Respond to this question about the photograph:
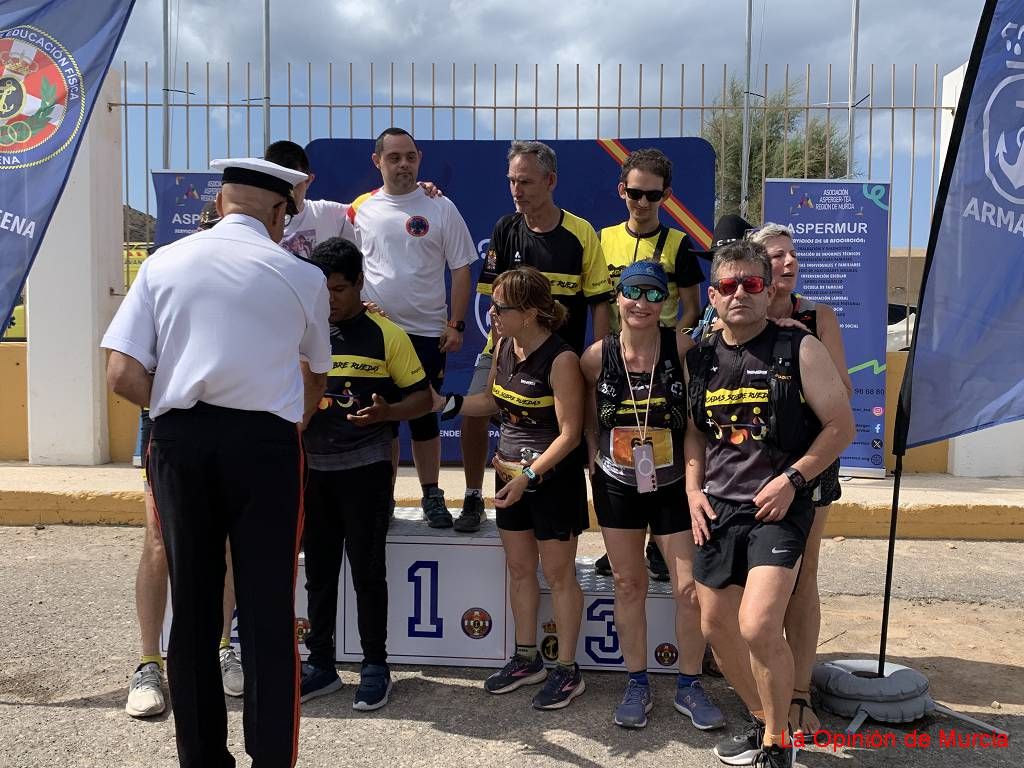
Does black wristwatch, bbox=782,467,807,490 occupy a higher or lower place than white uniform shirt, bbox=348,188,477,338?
lower

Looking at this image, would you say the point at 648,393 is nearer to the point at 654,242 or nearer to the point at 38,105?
the point at 654,242

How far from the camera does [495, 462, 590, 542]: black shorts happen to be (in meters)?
3.88

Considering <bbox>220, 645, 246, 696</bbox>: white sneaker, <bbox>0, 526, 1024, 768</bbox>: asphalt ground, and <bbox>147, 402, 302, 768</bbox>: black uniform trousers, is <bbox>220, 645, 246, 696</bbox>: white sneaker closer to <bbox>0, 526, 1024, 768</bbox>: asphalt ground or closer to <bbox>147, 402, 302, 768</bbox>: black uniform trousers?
<bbox>0, 526, 1024, 768</bbox>: asphalt ground

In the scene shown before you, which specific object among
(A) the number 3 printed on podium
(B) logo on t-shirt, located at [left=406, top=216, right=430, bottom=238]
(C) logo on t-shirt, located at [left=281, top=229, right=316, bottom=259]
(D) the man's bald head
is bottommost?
(A) the number 3 printed on podium

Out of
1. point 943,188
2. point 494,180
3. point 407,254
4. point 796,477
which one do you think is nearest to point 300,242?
point 407,254

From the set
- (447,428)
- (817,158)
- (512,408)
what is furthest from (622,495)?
(817,158)

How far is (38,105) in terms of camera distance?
3.96 metres

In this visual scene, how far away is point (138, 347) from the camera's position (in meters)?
2.71

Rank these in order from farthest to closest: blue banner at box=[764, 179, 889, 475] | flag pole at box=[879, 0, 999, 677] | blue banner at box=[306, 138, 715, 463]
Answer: blue banner at box=[764, 179, 889, 475] < blue banner at box=[306, 138, 715, 463] < flag pole at box=[879, 0, 999, 677]

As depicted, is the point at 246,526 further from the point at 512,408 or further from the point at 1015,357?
the point at 1015,357

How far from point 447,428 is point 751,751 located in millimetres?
5027

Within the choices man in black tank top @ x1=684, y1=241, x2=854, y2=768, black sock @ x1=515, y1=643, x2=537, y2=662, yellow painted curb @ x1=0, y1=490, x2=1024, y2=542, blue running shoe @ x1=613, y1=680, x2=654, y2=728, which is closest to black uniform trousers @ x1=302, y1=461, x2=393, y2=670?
black sock @ x1=515, y1=643, x2=537, y2=662

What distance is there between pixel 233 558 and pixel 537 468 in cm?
138

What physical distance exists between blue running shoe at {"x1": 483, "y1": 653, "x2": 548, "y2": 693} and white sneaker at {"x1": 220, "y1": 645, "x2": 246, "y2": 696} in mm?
1016
